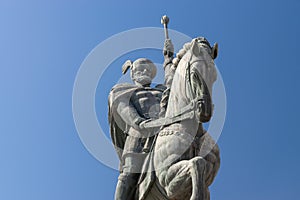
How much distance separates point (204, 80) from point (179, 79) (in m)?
0.61

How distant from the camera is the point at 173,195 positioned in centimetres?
899

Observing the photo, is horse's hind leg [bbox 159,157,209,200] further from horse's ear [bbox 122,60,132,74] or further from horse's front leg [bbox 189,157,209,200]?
horse's ear [bbox 122,60,132,74]

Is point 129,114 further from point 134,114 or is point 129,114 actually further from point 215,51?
point 215,51

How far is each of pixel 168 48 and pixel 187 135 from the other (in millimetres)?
3017

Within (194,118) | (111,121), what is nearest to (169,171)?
(194,118)

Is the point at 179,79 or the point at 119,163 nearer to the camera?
the point at 179,79

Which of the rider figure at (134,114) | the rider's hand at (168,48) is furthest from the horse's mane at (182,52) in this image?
the rider's hand at (168,48)

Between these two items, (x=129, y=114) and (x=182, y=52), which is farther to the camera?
(x=129, y=114)

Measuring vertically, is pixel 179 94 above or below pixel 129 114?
above

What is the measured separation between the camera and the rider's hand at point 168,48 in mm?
11519

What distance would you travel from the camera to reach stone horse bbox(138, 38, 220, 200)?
8.87 metres

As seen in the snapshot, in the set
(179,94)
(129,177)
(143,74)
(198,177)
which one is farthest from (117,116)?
(198,177)

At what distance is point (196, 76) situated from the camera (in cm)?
904

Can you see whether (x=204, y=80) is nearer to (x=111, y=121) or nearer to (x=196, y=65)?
(x=196, y=65)
